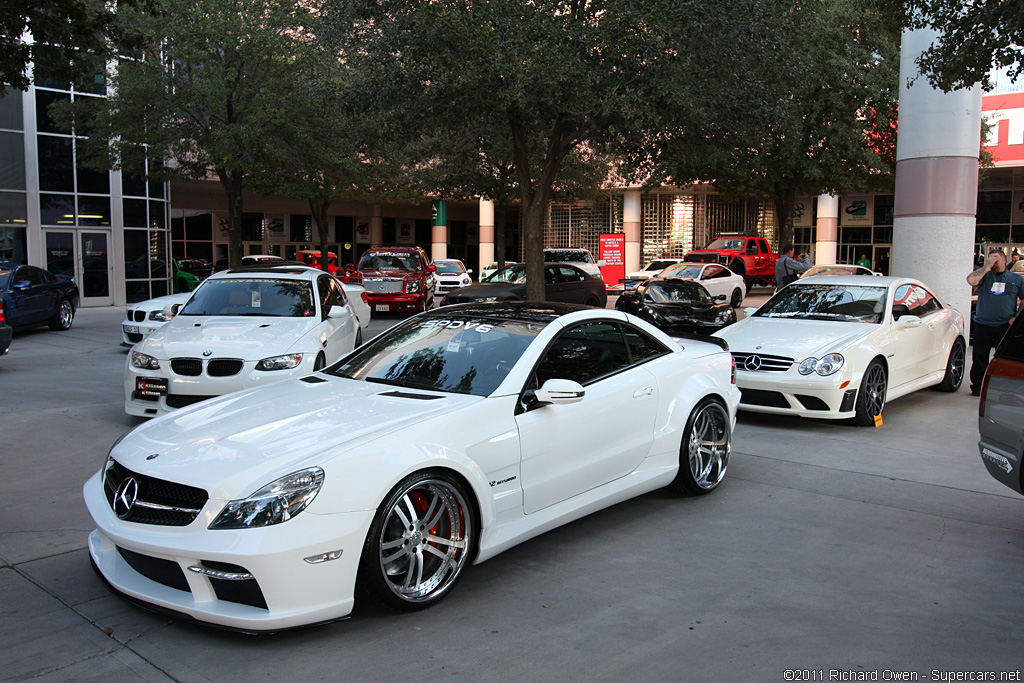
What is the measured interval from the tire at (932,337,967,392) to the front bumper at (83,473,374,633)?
9.15 meters

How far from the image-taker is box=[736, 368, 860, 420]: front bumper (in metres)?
8.38

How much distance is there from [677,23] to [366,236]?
43.2m

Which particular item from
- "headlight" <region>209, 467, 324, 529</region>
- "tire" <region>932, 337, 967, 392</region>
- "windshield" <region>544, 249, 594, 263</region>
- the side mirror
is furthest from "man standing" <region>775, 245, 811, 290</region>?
"windshield" <region>544, 249, 594, 263</region>

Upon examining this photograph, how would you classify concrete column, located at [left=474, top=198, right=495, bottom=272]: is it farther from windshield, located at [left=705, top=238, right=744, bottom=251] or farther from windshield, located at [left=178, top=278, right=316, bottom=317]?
windshield, located at [left=178, top=278, right=316, bottom=317]

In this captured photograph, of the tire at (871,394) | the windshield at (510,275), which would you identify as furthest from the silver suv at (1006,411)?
the windshield at (510,275)

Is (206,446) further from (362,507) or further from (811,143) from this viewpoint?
(811,143)

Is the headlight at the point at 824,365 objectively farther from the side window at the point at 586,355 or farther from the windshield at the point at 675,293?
the windshield at the point at 675,293

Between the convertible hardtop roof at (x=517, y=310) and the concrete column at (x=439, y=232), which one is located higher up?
the concrete column at (x=439, y=232)

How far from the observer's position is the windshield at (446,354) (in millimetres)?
5098

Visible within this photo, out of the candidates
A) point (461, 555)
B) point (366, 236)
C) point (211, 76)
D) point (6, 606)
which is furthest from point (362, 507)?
point (366, 236)

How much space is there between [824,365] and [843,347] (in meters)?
0.30

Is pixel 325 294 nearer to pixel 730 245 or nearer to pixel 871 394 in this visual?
pixel 871 394

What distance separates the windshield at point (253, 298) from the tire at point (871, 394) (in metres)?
6.16

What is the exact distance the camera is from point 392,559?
162 inches
